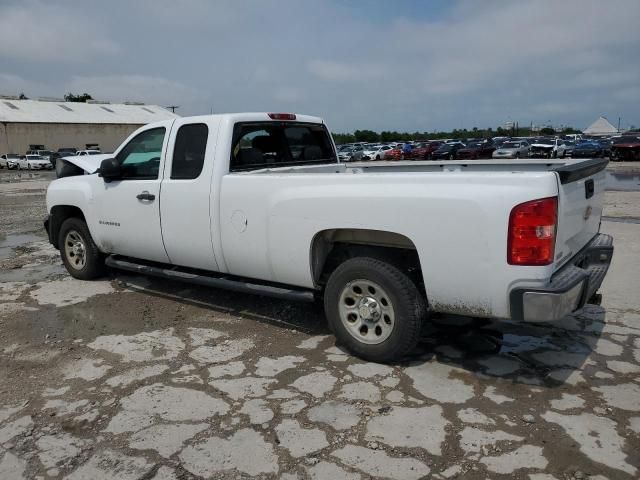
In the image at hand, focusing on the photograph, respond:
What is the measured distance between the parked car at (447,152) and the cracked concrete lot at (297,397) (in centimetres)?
3514

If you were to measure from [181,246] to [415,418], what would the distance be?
9.03 feet

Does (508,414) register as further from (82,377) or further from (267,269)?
(82,377)

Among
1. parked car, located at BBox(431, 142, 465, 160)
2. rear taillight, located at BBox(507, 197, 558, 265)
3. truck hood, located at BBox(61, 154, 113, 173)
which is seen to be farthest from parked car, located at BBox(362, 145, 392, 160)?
rear taillight, located at BBox(507, 197, 558, 265)

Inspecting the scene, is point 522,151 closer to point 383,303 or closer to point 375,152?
point 375,152

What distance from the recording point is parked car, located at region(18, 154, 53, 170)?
145ft

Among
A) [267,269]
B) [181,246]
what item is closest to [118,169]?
[181,246]

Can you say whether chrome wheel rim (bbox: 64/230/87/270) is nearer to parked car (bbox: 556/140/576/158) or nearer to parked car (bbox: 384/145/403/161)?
parked car (bbox: 556/140/576/158)

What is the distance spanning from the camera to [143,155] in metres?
5.52

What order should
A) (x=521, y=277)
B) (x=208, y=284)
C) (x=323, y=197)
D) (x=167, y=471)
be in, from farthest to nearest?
(x=208, y=284), (x=323, y=197), (x=521, y=277), (x=167, y=471)

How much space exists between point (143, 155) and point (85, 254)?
67.4 inches

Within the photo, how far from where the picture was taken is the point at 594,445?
2977 mm

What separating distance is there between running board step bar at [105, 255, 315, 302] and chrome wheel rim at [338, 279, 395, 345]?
334mm

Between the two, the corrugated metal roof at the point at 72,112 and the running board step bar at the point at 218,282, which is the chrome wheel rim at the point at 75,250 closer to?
the running board step bar at the point at 218,282

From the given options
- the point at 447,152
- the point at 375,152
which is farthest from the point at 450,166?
the point at 375,152
